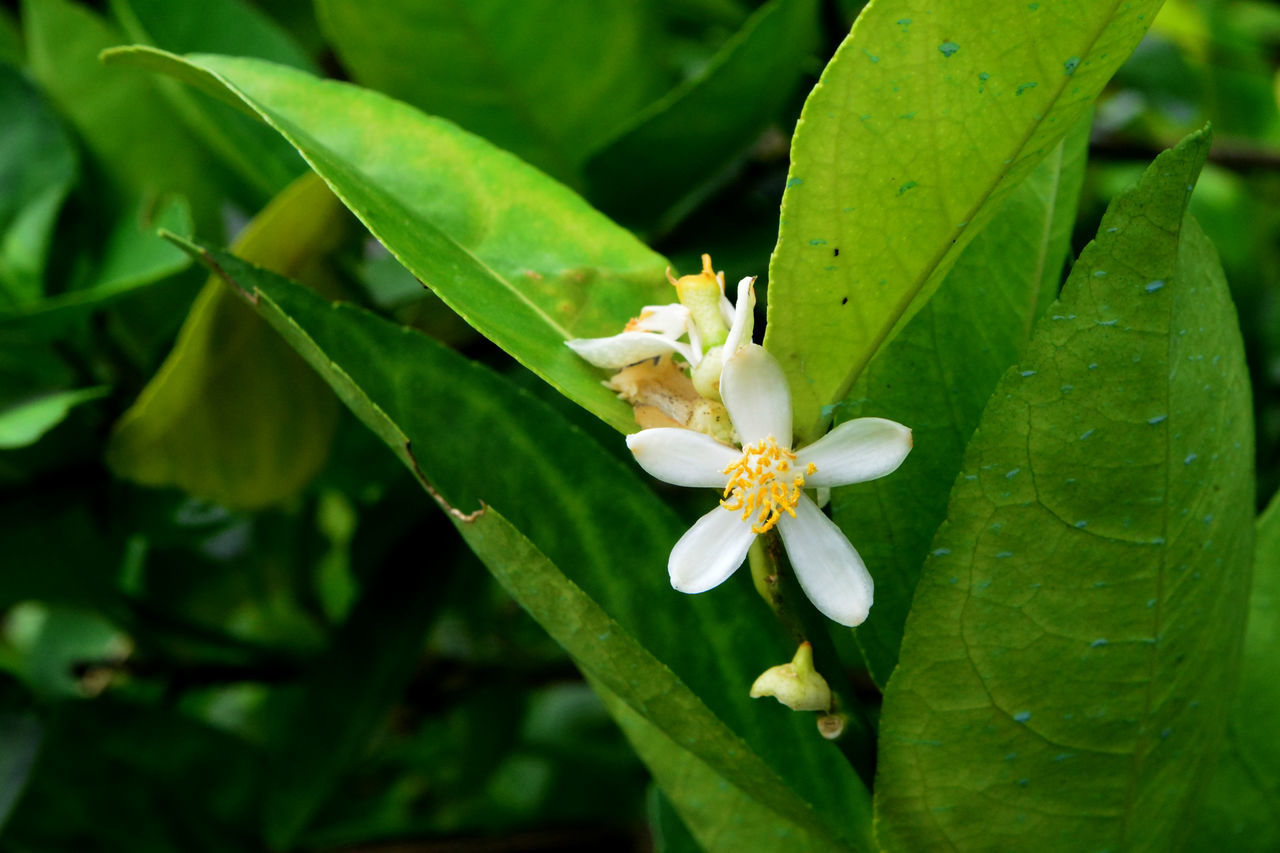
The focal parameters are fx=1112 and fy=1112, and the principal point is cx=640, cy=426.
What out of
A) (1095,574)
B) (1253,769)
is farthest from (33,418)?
(1253,769)

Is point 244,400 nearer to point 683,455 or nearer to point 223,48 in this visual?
point 223,48

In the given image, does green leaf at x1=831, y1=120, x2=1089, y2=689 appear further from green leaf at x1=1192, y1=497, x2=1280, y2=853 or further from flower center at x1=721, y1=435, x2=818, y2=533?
green leaf at x1=1192, y1=497, x2=1280, y2=853

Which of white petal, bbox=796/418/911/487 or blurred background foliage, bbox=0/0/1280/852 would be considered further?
blurred background foliage, bbox=0/0/1280/852

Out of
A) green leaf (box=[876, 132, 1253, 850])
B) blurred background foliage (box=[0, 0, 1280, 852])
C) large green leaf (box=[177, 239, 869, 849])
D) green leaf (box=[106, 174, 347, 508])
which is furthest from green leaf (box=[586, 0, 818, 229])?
green leaf (box=[876, 132, 1253, 850])

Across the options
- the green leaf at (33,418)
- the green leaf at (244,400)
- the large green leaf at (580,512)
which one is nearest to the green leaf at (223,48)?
the green leaf at (244,400)

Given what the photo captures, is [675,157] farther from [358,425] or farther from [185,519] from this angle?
[185,519]

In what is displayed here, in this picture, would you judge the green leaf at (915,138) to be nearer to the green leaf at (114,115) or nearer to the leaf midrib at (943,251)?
the leaf midrib at (943,251)
